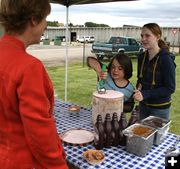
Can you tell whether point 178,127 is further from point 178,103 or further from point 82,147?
point 82,147

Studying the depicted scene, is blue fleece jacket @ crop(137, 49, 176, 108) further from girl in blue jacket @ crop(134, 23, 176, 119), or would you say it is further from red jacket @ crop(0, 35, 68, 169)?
red jacket @ crop(0, 35, 68, 169)

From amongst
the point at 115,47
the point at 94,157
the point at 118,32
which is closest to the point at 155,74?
the point at 94,157

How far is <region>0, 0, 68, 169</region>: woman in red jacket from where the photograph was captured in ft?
2.98

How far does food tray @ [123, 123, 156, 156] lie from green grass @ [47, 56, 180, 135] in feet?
8.08

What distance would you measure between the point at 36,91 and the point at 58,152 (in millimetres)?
278

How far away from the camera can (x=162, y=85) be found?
86.0 inches

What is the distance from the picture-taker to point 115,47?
13.2 meters

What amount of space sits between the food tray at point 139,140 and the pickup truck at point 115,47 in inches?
441

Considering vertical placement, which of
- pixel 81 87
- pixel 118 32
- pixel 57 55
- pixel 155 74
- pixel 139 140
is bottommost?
pixel 81 87

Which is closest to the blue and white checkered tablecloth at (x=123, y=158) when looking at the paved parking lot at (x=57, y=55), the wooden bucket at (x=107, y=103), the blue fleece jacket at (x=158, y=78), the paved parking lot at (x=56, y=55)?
the wooden bucket at (x=107, y=103)

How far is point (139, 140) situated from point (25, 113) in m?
0.81

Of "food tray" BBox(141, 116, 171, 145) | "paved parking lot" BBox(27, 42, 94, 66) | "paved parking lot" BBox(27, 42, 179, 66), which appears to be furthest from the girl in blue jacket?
"paved parking lot" BBox(27, 42, 179, 66)

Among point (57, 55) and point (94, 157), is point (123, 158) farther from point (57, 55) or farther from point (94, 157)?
point (57, 55)

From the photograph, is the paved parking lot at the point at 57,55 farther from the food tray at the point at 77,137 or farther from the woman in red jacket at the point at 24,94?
the woman in red jacket at the point at 24,94
